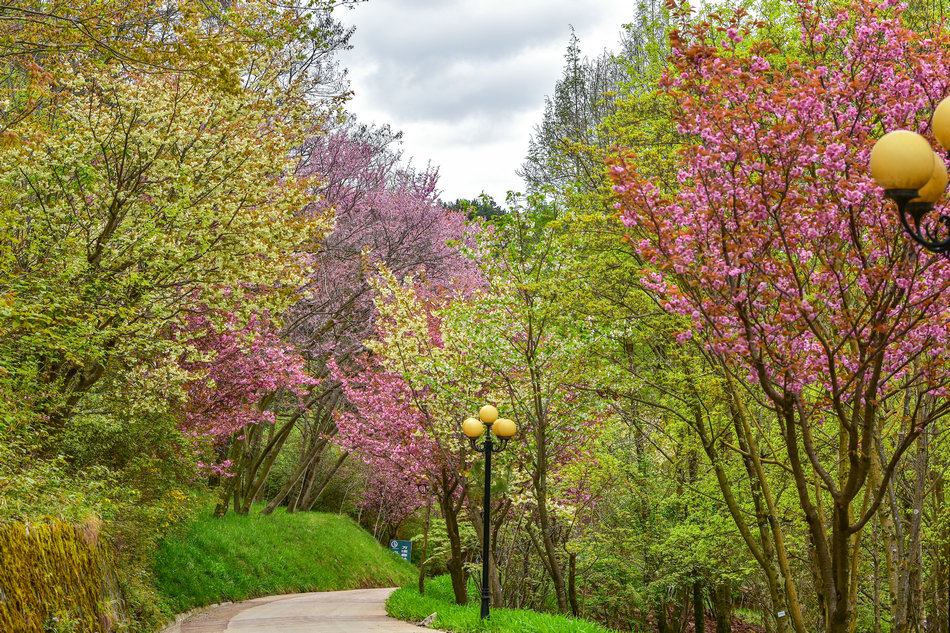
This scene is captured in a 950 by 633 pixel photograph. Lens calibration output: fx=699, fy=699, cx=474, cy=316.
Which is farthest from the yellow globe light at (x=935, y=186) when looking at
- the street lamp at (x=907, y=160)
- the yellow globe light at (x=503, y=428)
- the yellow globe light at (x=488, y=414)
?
the yellow globe light at (x=488, y=414)

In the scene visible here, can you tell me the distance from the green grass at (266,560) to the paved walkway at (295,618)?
48cm

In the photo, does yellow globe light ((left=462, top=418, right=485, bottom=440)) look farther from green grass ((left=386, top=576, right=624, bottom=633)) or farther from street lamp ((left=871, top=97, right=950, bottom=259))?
street lamp ((left=871, top=97, right=950, bottom=259))

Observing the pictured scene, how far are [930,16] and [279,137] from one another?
8957 mm

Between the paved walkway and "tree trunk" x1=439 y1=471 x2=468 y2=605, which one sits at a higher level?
"tree trunk" x1=439 y1=471 x2=468 y2=605

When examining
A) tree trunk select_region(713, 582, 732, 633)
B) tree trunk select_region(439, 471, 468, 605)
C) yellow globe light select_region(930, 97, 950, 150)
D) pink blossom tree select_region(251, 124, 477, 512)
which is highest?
pink blossom tree select_region(251, 124, 477, 512)

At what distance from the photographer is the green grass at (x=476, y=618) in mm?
9219

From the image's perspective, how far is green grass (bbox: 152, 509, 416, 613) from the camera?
45.3 ft

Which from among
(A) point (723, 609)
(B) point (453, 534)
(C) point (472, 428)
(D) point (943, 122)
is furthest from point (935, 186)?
(A) point (723, 609)

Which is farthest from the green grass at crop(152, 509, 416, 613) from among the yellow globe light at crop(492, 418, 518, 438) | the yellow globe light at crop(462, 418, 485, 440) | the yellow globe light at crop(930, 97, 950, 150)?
the yellow globe light at crop(930, 97, 950, 150)

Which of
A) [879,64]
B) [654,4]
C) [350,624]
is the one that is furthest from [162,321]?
[654,4]

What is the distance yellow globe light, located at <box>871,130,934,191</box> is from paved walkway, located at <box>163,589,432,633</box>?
33.6 feet

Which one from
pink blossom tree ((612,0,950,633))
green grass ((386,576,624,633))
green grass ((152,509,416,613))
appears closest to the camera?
pink blossom tree ((612,0,950,633))

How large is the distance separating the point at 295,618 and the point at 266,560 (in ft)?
20.2

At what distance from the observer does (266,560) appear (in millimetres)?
18703
